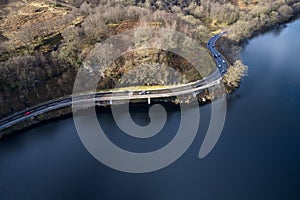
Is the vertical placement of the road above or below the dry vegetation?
below

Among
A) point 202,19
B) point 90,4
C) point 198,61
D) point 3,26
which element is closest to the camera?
point 198,61

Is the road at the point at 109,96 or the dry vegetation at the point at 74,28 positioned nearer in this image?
the road at the point at 109,96

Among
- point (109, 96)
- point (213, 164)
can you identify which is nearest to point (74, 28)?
point (109, 96)

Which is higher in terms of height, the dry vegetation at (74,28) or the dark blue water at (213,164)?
the dry vegetation at (74,28)

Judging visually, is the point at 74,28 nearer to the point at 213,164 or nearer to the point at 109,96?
the point at 109,96

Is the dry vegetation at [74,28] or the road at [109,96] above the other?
the dry vegetation at [74,28]

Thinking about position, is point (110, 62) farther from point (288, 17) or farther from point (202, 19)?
point (288, 17)

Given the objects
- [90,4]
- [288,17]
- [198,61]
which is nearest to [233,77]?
[198,61]

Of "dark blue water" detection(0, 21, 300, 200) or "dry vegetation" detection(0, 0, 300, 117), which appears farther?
"dry vegetation" detection(0, 0, 300, 117)

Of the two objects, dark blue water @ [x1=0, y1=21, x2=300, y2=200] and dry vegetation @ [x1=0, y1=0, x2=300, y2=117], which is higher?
dry vegetation @ [x1=0, y1=0, x2=300, y2=117]
